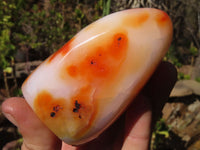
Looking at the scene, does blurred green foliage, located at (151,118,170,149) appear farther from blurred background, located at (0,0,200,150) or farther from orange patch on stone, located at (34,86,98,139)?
orange patch on stone, located at (34,86,98,139)

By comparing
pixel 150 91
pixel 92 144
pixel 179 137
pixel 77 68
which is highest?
pixel 77 68

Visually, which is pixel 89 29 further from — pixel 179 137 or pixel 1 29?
pixel 179 137

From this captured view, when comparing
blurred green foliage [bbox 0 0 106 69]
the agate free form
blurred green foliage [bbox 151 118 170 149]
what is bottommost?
blurred green foliage [bbox 151 118 170 149]

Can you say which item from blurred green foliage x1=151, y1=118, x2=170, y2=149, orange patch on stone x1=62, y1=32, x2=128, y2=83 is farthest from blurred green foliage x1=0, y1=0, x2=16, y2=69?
blurred green foliage x1=151, y1=118, x2=170, y2=149

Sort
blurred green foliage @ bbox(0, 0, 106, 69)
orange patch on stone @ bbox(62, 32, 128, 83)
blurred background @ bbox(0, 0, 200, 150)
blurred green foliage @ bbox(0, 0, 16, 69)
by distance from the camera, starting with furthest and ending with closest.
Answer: blurred green foliage @ bbox(0, 0, 106, 69) → blurred background @ bbox(0, 0, 200, 150) → blurred green foliage @ bbox(0, 0, 16, 69) → orange patch on stone @ bbox(62, 32, 128, 83)

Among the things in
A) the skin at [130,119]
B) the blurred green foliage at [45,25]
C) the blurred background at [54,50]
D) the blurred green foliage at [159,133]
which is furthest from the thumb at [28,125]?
the blurred green foliage at [45,25]

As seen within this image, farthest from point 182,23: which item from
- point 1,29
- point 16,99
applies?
point 16,99

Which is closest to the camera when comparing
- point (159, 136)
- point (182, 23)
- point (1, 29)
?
point (159, 136)

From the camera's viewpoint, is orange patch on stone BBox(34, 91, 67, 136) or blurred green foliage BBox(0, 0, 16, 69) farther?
blurred green foliage BBox(0, 0, 16, 69)
